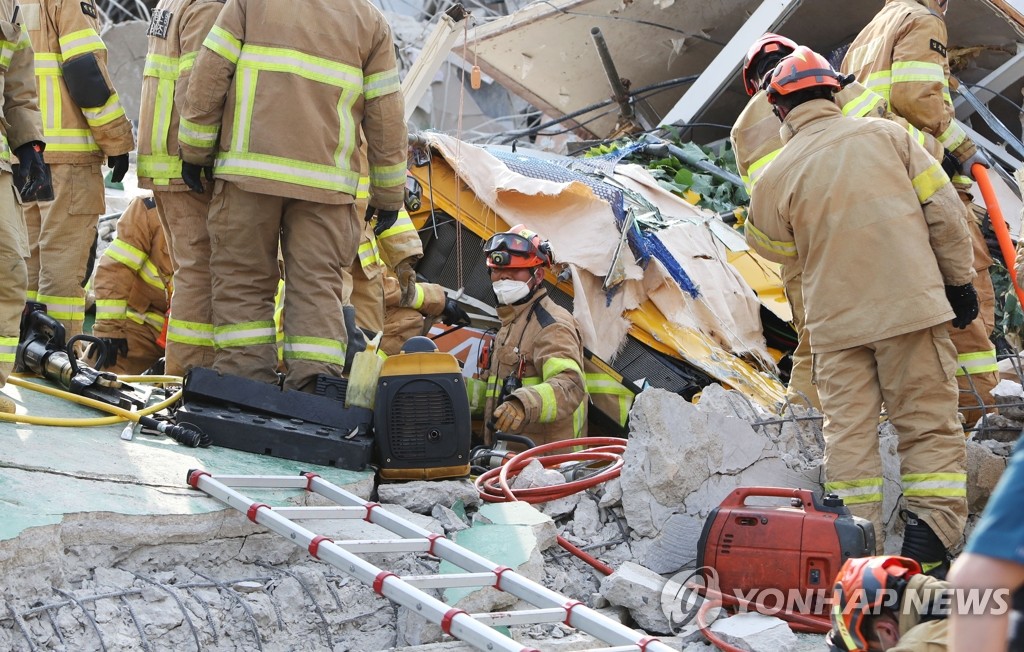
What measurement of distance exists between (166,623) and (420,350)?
1.69 m

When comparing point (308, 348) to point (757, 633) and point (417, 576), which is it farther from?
point (757, 633)

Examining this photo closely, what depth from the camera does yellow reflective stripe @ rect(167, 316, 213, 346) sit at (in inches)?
198

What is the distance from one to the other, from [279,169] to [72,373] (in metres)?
1.14

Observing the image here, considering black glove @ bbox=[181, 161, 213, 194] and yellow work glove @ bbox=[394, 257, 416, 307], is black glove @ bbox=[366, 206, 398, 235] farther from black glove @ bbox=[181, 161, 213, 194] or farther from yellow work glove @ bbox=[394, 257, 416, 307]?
yellow work glove @ bbox=[394, 257, 416, 307]

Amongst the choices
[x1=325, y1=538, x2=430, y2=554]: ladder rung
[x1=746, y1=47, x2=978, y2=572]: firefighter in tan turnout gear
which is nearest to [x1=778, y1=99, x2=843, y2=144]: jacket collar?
[x1=746, y1=47, x2=978, y2=572]: firefighter in tan turnout gear

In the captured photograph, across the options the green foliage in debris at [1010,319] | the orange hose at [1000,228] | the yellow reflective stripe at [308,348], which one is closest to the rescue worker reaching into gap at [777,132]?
the orange hose at [1000,228]

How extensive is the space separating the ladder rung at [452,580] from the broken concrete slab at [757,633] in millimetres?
784

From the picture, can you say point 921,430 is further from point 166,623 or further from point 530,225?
point 530,225

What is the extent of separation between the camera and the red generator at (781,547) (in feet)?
12.4

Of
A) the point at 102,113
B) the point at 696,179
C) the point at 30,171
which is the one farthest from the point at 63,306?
the point at 696,179

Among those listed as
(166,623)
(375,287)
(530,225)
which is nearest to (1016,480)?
(166,623)

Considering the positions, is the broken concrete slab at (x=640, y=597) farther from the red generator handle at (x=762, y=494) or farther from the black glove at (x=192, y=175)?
the black glove at (x=192, y=175)

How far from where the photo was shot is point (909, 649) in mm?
2406

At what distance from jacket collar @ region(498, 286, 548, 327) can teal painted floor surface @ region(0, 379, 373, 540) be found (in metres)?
2.49
